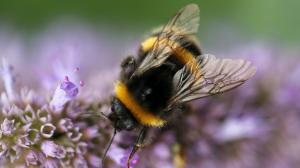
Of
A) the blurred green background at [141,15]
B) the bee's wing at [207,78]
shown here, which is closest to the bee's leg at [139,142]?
the bee's wing at [207,78]

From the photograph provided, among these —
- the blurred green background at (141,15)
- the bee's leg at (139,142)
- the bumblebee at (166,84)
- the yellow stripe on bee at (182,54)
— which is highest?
the yellow stripe on bee at (182,54)

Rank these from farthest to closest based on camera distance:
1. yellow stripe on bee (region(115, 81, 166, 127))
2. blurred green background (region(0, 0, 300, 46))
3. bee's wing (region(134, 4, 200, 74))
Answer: blurred green background (region(0, 0, 300, 46))
bee's wing (region(134, 4, 200, 74))
yellow stripe on bee (region(115, 81, 166, 127))

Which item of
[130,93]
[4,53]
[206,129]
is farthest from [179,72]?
[4,53]

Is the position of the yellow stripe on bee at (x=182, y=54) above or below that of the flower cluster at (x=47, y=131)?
above

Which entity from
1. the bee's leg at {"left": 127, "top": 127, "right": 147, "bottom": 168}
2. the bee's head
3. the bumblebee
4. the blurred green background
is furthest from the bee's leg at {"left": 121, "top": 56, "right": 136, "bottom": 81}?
the blurred green background

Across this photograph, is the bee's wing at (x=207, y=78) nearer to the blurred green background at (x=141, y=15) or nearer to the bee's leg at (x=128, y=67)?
the bee's leg at (x=128, y=67)

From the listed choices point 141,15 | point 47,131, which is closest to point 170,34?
point 47,131

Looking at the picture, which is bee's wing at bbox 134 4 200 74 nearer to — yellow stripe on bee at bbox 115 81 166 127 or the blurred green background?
yellow stripe on bee at bbox 115 81 166 127
